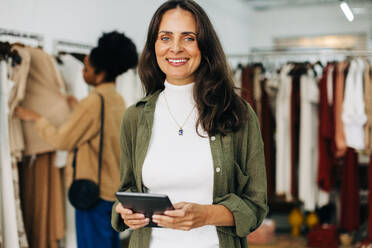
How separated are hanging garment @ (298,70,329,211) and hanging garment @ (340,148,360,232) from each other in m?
0.19

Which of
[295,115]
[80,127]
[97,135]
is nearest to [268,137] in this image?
[295,115]

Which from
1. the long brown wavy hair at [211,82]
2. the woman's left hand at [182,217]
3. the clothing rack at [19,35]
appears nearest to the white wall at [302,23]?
the clothing rack at [19,35]

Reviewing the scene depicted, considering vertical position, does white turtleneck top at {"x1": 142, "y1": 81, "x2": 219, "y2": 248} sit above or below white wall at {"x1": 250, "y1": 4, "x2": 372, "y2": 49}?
below

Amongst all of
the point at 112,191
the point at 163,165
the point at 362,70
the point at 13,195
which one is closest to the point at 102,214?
the point at 112,191

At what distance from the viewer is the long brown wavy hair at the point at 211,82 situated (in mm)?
1427

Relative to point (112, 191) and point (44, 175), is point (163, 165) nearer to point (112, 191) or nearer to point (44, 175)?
point (112, 191)

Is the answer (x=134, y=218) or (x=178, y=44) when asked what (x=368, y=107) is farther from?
(x=134, y=218)

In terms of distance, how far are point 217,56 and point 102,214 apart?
4.69 feet

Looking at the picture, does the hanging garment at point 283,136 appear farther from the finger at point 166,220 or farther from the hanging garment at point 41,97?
the finger at point 166,220

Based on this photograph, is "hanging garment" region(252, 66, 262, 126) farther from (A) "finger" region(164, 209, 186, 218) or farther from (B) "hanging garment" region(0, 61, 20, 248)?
(A) "finger" region(164, 209, 186, 218)

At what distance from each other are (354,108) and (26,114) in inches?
99.0

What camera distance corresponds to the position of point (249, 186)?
1433 millimetres

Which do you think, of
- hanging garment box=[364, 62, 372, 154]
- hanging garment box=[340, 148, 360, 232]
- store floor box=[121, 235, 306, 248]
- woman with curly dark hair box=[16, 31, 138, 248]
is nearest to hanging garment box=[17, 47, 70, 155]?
woman with curly dark hair box=[16, 31, 138, 248]

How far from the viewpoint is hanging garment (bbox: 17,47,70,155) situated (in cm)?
282
